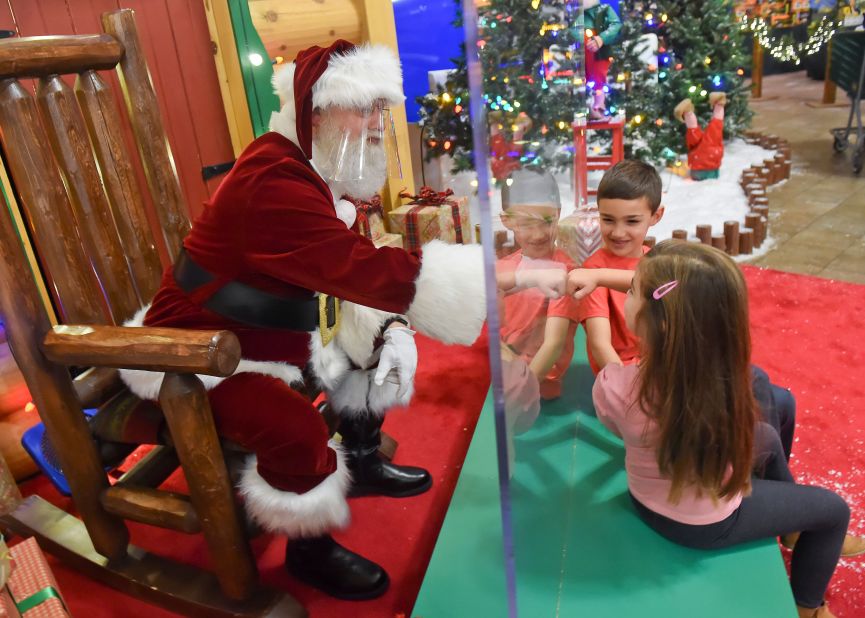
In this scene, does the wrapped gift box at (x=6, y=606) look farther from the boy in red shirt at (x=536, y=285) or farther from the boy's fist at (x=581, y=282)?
the boy's fist at (x=581, y=282)

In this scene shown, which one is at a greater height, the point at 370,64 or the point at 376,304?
the point at 370,64

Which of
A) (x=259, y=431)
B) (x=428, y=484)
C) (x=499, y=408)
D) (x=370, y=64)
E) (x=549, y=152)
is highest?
(x=370, y=64)

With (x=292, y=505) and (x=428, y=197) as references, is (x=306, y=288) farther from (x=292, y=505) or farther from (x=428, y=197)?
(x=428, y=197)

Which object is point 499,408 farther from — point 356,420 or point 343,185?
point 356,420

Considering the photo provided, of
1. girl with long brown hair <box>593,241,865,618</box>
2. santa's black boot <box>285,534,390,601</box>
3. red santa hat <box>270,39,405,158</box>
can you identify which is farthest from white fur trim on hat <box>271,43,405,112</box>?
santa's black boot <box>285,534,390,601</box>

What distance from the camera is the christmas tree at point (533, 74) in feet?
2.75

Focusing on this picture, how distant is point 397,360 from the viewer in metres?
1.48

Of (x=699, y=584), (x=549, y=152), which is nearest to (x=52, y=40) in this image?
(x=549, y=152)

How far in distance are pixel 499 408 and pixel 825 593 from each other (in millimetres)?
1140

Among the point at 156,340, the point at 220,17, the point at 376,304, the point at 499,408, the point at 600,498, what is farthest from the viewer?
the point at 220,17

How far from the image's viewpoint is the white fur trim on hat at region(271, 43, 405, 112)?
4.36 feet

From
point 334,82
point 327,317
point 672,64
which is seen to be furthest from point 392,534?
point 672,64

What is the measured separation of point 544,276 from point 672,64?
392 centimetres

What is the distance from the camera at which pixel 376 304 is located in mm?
1310
